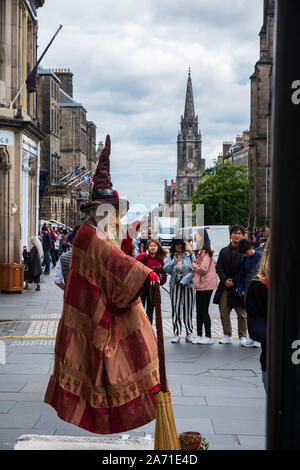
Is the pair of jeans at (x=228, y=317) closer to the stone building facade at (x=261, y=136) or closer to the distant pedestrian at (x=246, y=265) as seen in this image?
the distant pedestrian at (x=246, y=265)

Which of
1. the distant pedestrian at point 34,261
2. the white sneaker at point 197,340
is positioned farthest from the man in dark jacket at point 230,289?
the distant pedestrian at point 34,261

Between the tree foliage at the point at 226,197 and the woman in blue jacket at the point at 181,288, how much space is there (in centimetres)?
6625

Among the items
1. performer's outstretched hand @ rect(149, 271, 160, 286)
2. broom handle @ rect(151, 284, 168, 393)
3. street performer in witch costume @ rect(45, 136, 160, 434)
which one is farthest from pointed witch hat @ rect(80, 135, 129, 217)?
broom handle @ rect(151, 284, 168, 393)

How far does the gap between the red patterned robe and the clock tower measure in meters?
159

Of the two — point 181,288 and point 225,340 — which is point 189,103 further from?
point 225,340

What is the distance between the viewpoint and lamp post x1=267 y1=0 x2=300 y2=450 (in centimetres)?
135

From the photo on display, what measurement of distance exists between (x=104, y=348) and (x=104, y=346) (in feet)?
0.05

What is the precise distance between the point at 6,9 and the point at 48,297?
869cm

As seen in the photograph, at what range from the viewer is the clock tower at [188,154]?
6526 inches

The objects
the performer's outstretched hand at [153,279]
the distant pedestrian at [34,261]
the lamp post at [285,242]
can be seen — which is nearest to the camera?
the lamp post at [285,242]

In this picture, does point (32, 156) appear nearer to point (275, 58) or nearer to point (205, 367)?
point (205, 367)

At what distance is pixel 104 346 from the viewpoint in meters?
4.60

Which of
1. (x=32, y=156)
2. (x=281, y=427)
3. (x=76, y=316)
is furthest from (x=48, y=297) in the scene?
(x=281, y=427)

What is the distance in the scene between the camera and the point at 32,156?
21891 millimetres
